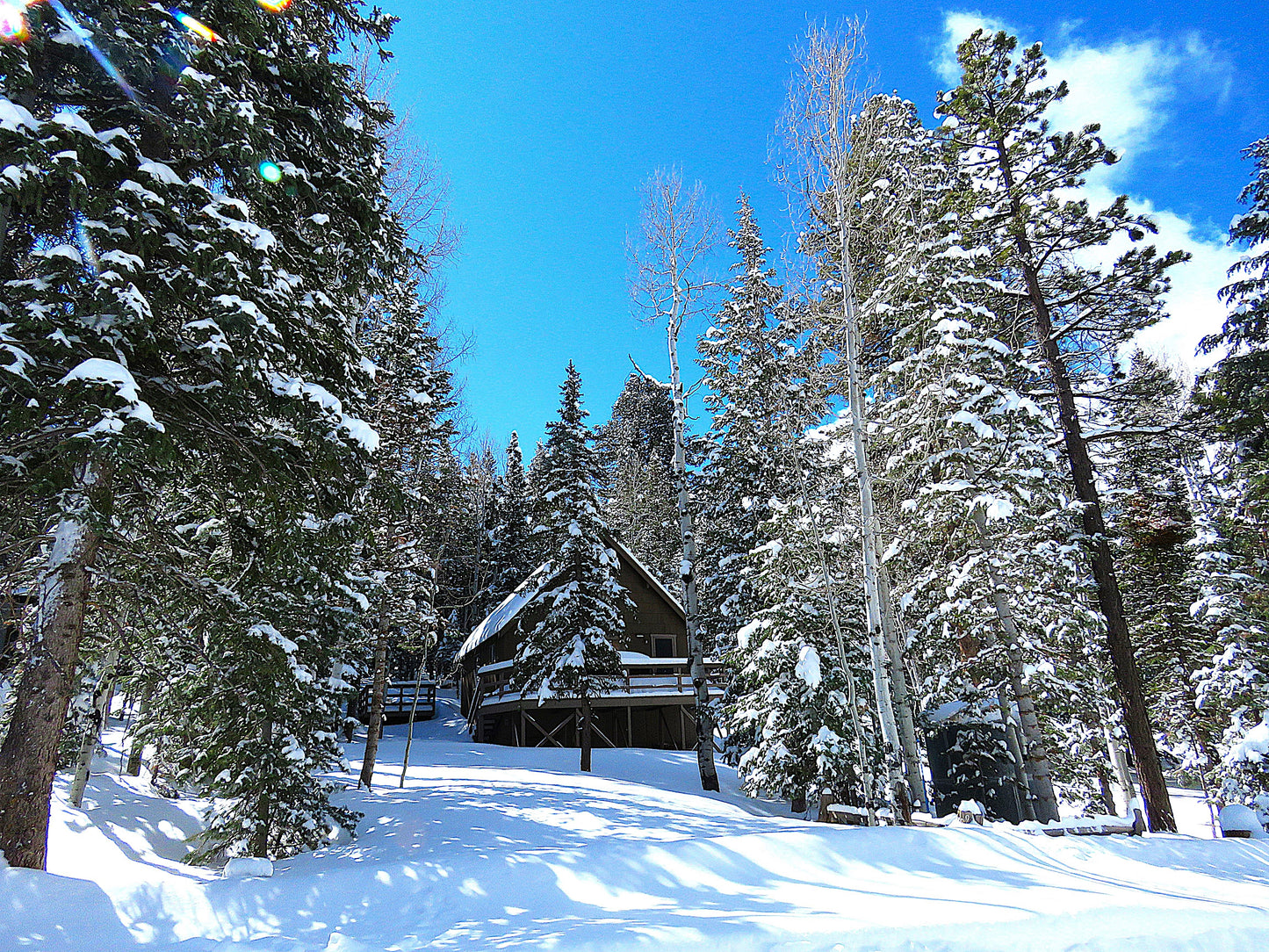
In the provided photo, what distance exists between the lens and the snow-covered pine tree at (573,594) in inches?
768

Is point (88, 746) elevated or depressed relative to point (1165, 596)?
depressed

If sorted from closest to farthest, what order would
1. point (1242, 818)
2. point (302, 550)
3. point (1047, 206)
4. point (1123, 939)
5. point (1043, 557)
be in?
point (1123, 939) → point (302, 550) → point (1242, 818) → point (1043, 557) → point (1047, 206)

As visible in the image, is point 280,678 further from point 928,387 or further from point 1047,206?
point 1047,206

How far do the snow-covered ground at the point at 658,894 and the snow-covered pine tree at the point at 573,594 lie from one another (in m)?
8.03

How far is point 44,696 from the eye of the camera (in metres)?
6.08

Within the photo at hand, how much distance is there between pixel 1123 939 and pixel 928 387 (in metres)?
9.54

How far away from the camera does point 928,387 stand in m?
12.5

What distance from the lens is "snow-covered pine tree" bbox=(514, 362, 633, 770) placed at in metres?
19.5

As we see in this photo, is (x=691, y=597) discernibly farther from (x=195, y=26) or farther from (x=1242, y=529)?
(x=195, y=26)

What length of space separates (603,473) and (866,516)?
1312 cm

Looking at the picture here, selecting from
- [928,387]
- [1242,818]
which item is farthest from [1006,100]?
[1242,818]

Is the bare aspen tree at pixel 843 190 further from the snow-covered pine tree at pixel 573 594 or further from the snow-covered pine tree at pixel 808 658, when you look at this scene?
the snow-covered pine tree at pixel 573 594

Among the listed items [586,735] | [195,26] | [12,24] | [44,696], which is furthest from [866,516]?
[586,735]

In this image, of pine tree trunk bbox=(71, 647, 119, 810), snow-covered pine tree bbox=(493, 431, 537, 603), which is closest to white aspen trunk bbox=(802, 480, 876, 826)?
pine tree trunk bbox=(71, 647, 119, 810)
